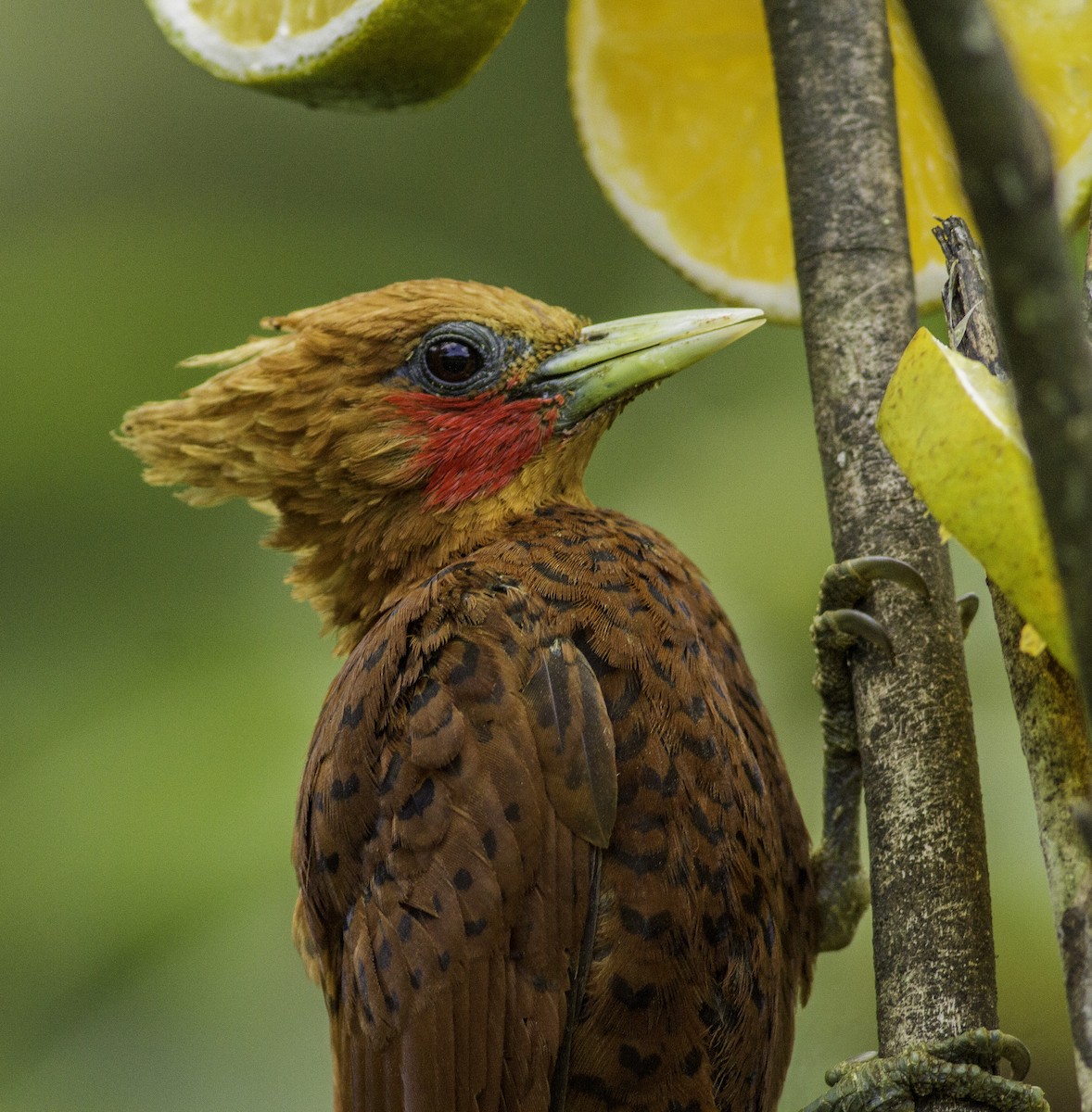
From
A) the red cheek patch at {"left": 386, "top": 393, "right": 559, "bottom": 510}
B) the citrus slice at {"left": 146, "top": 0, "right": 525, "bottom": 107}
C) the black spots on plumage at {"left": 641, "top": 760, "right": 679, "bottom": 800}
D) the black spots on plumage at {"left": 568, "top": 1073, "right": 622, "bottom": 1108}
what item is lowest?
the black spots on plumage at {"left": 568, "top": 1073, "right": 622, "bottom": 1108}

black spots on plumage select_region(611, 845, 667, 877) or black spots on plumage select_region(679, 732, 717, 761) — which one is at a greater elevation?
black spots on plumage select_region(679, 732, 717, 761)

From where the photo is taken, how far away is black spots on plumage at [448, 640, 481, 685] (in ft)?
6.93

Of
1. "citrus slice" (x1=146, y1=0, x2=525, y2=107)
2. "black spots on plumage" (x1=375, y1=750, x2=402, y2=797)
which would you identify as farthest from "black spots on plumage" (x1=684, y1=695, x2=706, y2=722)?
"citrus slice" (x1=146, y1=0, x2=525, y2=107)

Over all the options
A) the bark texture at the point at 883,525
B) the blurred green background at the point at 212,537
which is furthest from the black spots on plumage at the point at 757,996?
the blurred green background at the point at 212,537

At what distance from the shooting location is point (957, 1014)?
66.6 inches

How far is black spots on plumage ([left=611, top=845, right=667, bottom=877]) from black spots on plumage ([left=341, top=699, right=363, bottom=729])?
17.8 inches

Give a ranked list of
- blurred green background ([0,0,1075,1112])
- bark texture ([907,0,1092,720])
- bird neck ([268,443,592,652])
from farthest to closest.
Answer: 1. blurred green background ([0,0,1075,1112])
2. bird neck ([268,443,592,652])
3. bark texture ([907,0,1092,720])

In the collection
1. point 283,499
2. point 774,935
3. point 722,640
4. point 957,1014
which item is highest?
point 283,499

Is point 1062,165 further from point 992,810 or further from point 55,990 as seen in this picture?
point 55,990

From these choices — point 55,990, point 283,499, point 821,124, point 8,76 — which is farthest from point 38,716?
point 821,124

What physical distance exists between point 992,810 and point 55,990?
256 cm

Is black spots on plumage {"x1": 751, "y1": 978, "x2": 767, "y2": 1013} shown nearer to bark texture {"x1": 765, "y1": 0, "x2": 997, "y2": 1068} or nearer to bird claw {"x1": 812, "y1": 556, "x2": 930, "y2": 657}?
bark texture {"x1": 765, "y1": 0, "x2": 997, "y2": 1068}

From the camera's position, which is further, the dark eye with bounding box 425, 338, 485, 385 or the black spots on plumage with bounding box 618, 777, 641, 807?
the dark eye with bounding box 425, 338, 485, 385

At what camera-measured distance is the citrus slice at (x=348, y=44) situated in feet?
7.41
